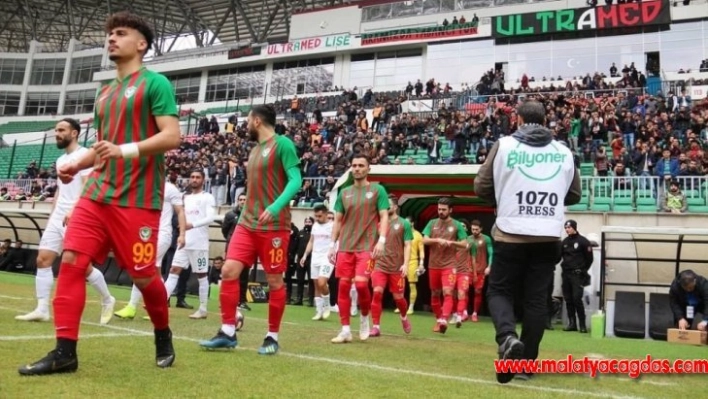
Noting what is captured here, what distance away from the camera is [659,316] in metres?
10.4

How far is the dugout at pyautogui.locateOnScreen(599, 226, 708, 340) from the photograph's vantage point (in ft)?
34.0

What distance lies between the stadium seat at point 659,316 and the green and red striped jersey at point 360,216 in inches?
234

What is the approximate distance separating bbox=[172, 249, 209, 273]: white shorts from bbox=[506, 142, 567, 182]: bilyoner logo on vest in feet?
18.5

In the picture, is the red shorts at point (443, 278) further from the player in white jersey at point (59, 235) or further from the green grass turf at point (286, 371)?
the player in white jersey at point (59, 235)

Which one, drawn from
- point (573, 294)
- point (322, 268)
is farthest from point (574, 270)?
point (322, 268)

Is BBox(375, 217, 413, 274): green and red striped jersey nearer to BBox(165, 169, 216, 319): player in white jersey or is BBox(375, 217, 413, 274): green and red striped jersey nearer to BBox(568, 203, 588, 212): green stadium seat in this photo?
BBox(165, 169, 216, 319): player in white jersey

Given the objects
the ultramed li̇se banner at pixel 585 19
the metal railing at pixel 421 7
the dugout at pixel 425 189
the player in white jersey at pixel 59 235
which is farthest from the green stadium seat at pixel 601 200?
the metal railing at pixel 421 7

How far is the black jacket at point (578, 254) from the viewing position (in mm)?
11688

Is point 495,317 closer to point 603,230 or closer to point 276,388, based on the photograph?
point 276,388

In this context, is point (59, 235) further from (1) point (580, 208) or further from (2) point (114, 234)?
(1) point (580, 208)

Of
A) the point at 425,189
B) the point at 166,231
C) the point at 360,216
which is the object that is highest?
the point at 425,189

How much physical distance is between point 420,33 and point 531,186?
118 ft

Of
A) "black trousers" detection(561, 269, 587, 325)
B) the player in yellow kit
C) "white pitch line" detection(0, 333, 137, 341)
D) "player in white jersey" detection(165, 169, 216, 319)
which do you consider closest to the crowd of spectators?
"player in white jersey" detection(165, 169, 216, 319)

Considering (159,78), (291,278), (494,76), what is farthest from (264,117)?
(494,76)
